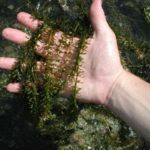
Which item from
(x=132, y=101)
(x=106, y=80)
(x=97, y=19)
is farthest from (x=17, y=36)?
(x=132, y=101)

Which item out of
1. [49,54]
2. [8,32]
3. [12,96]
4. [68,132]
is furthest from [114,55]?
[12,96]

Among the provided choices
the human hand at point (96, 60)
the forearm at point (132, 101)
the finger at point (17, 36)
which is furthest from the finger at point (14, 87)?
the forearm at point (132, 101)

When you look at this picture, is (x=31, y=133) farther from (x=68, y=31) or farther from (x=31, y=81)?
(x=68, y=31)

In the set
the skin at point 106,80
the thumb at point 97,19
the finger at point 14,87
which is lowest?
the finger at point 14,87

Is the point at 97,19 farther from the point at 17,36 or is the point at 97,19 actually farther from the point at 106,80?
the point at 17,36

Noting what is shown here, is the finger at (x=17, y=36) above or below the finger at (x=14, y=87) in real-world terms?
above

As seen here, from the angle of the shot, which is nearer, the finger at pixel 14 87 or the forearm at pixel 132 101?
the forearm at pixel 132 101

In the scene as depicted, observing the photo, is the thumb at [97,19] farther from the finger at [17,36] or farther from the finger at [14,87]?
the finger at [14,87]

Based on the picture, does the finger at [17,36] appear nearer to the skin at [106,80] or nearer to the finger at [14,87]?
the skin at [106,80]

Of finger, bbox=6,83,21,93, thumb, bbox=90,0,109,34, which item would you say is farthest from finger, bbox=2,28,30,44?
thumb, bbox=90,0,109,34
